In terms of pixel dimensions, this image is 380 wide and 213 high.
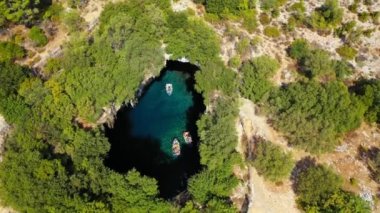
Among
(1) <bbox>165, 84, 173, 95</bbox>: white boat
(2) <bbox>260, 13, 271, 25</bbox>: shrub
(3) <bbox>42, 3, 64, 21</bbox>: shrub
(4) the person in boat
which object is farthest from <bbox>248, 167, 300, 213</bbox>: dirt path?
(3) <bbox>42, 3, 64, 21</bbox>: shrub

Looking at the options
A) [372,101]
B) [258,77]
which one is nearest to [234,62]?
[258,77]

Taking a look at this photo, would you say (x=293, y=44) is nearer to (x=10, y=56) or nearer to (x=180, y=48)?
(x=180, y=48)

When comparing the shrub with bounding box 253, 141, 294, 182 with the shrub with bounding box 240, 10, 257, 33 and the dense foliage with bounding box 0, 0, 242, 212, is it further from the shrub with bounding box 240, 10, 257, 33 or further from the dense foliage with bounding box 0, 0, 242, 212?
the shrub with bounding box 240, 10, 257, 33

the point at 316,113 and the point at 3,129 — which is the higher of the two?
the point at 316,113

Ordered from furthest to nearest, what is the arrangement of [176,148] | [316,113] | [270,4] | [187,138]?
[270,4], [187,138], [176,148], [316,113]

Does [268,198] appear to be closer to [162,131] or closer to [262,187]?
[262,187]

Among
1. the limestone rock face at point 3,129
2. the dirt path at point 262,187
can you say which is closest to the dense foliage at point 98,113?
the limestone rock face at point 3,129
